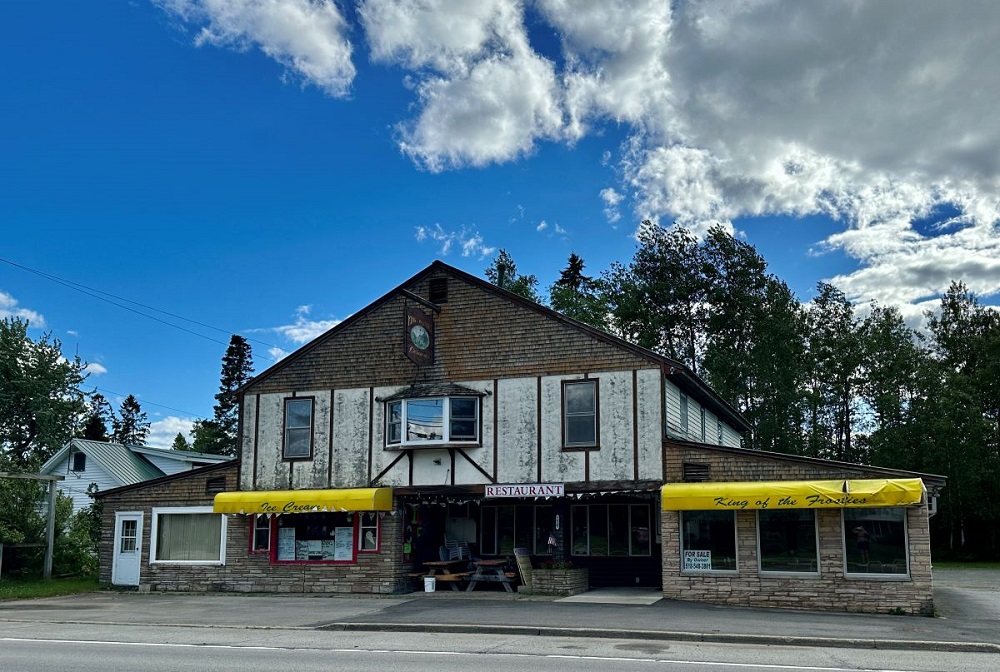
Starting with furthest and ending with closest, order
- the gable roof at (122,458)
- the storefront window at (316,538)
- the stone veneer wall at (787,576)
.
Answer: the gable roof at (122,458) → the storefront window at (316,538) → the stone veneer wall at (787,576)

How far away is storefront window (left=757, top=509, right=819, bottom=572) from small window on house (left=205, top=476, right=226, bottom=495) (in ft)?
46.9

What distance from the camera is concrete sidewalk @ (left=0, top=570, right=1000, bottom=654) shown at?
48.4ft

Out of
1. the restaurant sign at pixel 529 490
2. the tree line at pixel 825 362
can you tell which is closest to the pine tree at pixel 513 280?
the tree line at pixel 825 362

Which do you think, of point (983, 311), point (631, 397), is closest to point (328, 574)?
point (631, 397)

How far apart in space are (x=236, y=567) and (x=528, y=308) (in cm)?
1049

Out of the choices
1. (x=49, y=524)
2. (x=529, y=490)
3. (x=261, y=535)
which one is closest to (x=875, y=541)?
(x=529, y=490)

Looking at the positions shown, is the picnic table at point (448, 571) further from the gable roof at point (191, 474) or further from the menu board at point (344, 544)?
the gable roof at point (191, 474)

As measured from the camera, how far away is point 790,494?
19.0 metres

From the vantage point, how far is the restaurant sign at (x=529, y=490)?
21797 mm

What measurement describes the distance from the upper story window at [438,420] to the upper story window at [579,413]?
7.62ft

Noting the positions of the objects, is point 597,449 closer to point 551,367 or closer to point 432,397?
point 551,367

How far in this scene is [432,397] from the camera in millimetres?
23125

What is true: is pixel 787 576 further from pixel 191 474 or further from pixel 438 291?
pixel 191 474

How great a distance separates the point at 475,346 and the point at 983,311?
128 ft
